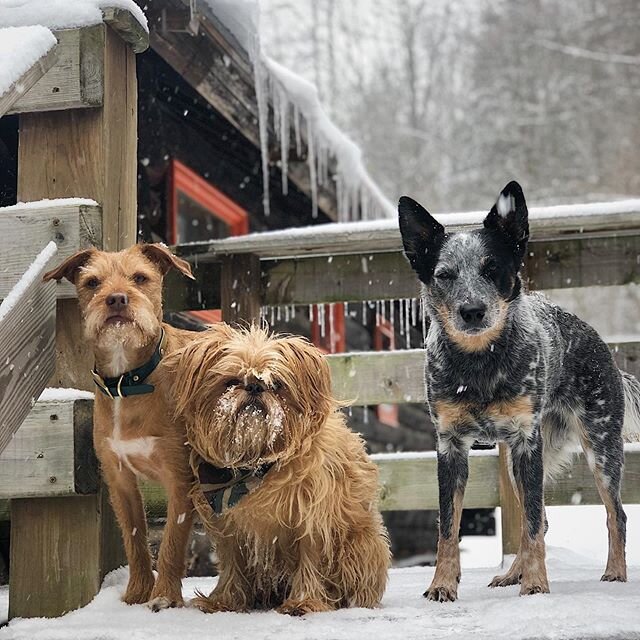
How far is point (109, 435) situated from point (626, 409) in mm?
2323

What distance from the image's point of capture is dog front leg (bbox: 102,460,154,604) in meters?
3.31

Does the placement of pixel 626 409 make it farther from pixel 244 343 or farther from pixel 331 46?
pixel 331 46

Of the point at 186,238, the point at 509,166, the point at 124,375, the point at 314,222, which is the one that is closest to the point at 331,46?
the point at 509,166

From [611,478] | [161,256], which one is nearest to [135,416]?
[161,256]

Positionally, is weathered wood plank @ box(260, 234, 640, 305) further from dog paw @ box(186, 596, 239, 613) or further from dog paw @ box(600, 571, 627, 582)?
dog paw @ box(186, 596, 239, 613)

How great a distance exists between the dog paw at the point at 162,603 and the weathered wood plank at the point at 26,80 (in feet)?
5.60

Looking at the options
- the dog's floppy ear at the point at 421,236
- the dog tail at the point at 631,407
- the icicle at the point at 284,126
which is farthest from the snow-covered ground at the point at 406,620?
the icicle at the point at 284,126

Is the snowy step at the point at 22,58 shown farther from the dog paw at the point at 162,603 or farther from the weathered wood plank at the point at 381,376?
the weathered wood plank at the point at 381,376

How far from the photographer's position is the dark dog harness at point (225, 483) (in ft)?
10.5

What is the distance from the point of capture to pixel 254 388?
317cm

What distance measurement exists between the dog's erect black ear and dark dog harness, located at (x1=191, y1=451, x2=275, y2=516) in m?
1.24

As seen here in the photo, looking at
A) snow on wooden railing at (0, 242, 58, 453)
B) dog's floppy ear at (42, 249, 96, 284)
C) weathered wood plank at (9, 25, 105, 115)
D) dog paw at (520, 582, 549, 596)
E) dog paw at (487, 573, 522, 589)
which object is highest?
weathered wood plank at (9, 25, 105, 115)

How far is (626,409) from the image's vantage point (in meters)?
4.13

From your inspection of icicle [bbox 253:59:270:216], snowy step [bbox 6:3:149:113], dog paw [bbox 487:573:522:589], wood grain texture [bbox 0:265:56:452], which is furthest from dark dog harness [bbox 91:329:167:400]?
icicle [bbox 253:59:270:216]
